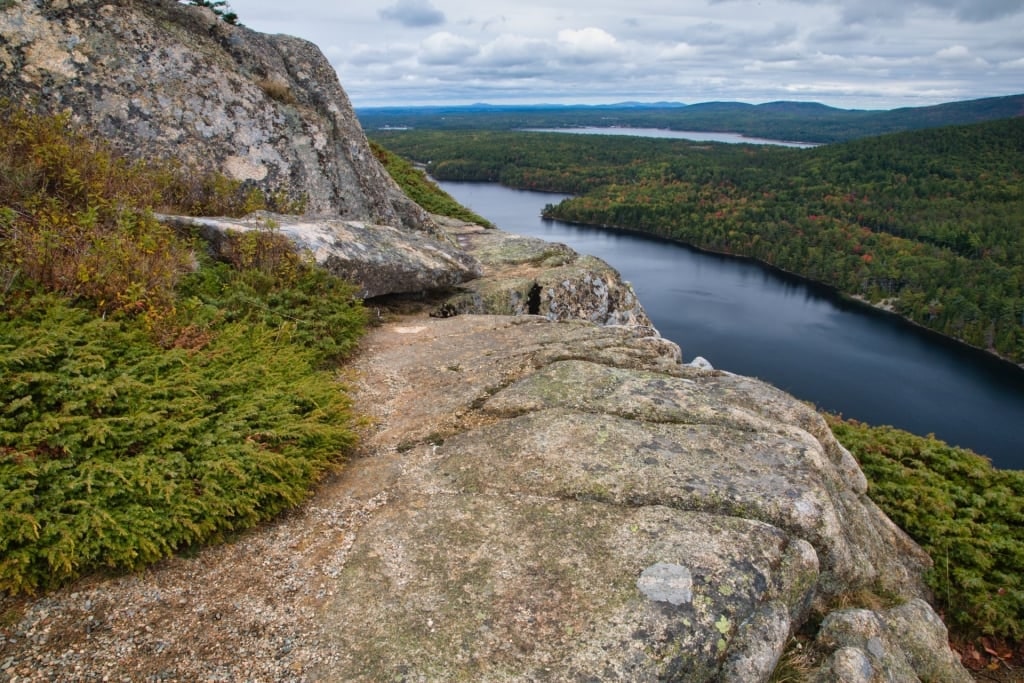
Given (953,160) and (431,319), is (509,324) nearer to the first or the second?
(431,319)

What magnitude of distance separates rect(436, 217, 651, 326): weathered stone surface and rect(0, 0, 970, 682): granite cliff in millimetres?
3022

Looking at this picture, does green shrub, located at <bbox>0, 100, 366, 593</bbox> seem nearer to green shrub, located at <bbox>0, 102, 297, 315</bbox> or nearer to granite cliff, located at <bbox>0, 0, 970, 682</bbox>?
green shrub, located at <bbox>0, 102, 297, 315</bbox>

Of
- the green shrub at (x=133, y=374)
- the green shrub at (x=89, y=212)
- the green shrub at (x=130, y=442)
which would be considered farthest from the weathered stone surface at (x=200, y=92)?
the green shrub at (x=130, y=442)

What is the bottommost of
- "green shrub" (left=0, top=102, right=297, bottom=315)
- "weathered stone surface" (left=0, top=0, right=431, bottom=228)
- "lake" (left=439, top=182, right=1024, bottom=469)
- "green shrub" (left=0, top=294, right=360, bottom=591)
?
"lake" (left=439, top=182, right=1024, bottom=469)

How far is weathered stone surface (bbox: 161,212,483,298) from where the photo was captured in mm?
10086

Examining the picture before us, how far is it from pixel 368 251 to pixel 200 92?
502 centimetres

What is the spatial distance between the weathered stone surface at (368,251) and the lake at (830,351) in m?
41.0

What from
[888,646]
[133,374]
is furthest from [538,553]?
[133,374]

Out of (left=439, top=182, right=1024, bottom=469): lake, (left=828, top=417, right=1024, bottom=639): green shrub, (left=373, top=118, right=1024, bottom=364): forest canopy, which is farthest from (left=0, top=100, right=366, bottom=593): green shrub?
(left=373, top=118, right=1024, bottom=364): forest canopy

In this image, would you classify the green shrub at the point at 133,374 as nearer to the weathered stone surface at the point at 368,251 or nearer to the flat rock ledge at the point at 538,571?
the flat rock ledge at the point at 538,571

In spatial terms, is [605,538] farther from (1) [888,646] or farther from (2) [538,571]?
(1) [888,646]

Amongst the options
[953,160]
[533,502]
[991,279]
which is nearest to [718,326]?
[991,279]

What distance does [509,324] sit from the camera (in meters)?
10.9

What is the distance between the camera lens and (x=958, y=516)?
11039 mm
